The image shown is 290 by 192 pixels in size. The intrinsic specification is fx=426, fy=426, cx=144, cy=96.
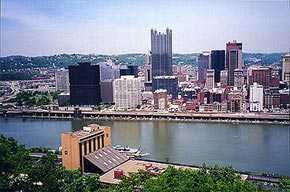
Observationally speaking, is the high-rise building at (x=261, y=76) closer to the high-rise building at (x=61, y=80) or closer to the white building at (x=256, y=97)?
the white building at (x=256, y=97)

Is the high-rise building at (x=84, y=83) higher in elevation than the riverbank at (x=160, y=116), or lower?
higher

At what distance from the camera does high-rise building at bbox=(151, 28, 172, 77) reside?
1619 cm

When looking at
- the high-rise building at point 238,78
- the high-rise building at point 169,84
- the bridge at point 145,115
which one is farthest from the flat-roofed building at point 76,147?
the high-rise building at point 238,78

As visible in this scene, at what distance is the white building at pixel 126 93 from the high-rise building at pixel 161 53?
3778 millimetres

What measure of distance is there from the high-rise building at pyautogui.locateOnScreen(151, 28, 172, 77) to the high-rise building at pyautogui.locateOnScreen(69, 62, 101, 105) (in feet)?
13.2

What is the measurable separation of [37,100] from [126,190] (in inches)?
Answer: 402

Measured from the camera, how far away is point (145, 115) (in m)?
10.8

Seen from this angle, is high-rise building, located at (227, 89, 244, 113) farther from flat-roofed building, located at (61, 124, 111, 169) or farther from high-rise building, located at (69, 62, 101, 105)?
flat-roofed building, located at (61, 124, 111, 169)

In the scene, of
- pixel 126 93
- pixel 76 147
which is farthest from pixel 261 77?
pixel 76 147

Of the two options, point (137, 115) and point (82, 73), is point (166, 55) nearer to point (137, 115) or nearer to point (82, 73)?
point (82, 73)

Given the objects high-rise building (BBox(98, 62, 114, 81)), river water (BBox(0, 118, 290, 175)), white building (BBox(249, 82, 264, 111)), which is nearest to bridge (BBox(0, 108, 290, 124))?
river water (BBox(0, 118, 290, 175))

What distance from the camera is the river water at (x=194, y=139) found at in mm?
5539

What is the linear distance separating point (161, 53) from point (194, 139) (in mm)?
10084

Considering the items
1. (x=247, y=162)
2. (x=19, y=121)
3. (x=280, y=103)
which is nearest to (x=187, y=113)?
(x=280, y=103)
